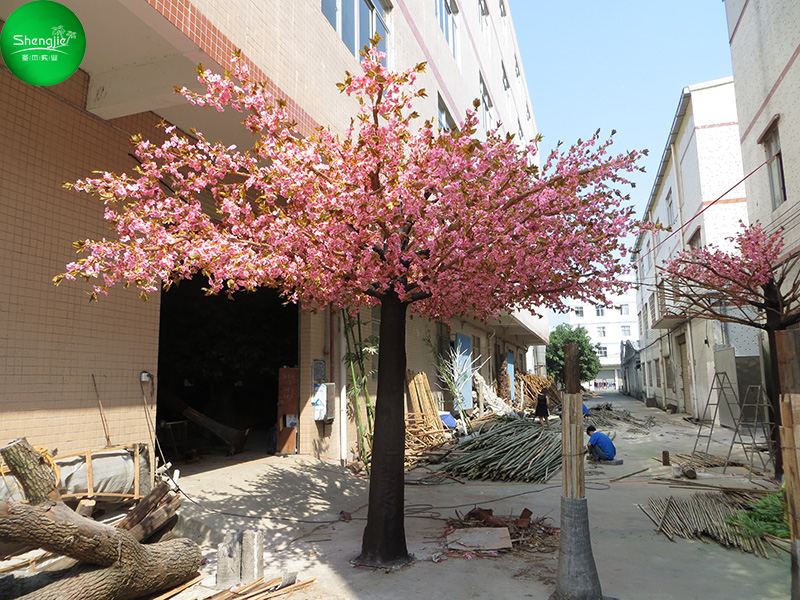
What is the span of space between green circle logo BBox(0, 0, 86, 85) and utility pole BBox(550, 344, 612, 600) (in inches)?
183

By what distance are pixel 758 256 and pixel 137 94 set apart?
9.56m

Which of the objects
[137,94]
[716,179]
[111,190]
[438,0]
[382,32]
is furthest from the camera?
[716,179]

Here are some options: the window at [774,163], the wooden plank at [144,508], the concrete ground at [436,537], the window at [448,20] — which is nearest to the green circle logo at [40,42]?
the wooden plank at [144,508]

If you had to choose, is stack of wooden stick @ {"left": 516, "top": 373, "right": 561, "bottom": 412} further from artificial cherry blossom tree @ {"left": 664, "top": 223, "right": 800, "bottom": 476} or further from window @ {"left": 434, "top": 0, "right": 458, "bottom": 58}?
artificial cherry blossom tree @ {"left": 664, "top": 223, "right": 800, "bottom": 476}

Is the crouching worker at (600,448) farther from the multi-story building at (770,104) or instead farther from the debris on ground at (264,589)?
the debris on ground at (264,589)

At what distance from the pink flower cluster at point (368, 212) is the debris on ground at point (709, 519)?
329 cm

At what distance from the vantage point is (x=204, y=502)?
22.6ft

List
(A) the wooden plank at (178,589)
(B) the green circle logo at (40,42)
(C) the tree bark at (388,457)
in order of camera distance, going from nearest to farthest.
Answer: (B) the green circle logo at (40,42)
(A) the wooden plank at (178,589)
(C) the tree bark at (388,457)

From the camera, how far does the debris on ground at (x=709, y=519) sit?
19.1ft

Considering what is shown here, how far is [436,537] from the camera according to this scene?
630cm

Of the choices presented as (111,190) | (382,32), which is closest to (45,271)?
(111,190)

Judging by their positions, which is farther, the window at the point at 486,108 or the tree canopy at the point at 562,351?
the tree canopy at the point at 562,351

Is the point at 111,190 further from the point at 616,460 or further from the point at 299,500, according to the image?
the point at 616,460

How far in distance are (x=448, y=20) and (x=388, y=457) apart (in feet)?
47.5
